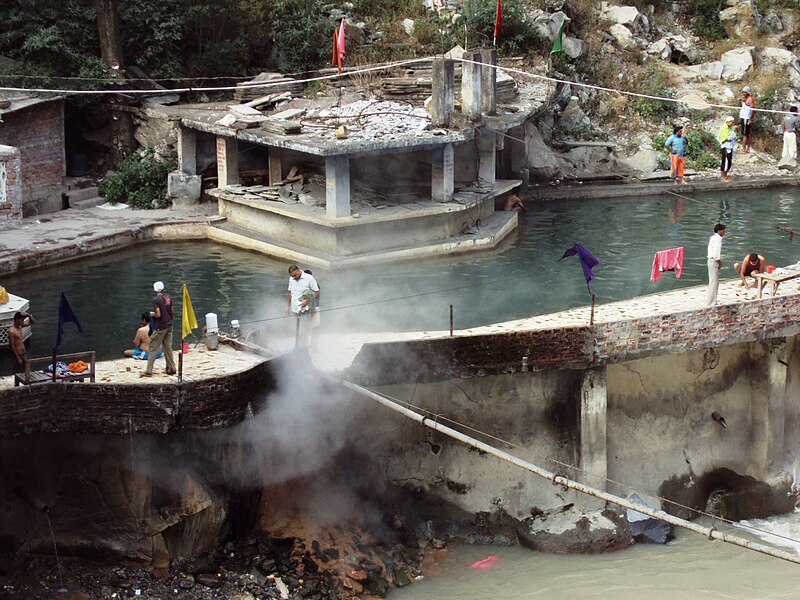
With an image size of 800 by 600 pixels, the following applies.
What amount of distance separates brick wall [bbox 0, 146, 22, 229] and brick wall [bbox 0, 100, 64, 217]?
94.8 inches

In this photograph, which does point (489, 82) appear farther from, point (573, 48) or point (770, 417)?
point (770, 417)

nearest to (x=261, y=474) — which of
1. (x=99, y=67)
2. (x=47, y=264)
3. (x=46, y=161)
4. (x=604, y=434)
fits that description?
(x=604, y=434)

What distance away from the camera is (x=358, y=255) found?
→ 27.0 metres

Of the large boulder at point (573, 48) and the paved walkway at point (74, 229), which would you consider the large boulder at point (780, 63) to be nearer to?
the large boulder at point (573, 48)

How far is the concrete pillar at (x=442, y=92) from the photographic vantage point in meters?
28.4

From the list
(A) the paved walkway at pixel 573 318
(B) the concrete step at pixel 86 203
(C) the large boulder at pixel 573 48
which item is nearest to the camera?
(A) the paved walkway at pixel 573 318

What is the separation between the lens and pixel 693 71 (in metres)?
38.4

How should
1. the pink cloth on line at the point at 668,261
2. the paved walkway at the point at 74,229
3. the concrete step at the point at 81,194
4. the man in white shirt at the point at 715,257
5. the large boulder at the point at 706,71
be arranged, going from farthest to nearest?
the large boulder at the point at 706,71 < the concrete step at the point at 81,194 < the paved walkway at the point at 74,229 < the pink cloth on line at the point at 668,261 < the man in white shirt at the point at 715,257

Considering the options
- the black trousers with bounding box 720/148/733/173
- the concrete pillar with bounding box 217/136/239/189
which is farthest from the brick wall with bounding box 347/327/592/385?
the concrete pillar with bounding box 217/136/239/189

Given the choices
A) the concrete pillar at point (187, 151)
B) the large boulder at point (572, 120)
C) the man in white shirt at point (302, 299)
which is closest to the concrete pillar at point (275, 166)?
the concrete pillar at point (187, 151)

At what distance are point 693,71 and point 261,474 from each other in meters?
25.2

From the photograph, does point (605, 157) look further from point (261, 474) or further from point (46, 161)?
point (261, 474)

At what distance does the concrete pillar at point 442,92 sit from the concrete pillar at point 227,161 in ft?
15.8

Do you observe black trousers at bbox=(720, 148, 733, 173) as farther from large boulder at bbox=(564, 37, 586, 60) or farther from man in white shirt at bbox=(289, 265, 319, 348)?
man in white shirt at bbox=(289, 265, 319, 348)
